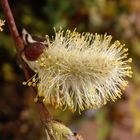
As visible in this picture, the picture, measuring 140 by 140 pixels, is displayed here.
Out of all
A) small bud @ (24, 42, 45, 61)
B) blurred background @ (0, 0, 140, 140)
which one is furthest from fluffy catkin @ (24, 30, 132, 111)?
blurred background @ (0, 0, 140, 140)

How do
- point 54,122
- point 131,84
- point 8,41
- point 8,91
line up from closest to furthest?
point 54,122
point 8,41
point 8,91
point 131,84

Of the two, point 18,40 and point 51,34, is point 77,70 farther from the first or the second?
point 51,34

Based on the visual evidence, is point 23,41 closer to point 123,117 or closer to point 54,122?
point 54,122

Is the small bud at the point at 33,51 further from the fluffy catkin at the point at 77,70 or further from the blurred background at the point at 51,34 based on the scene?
the blurred background at the point at 51,34

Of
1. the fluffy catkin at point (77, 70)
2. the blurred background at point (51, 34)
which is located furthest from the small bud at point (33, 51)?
the blurred background at point (51, 34)

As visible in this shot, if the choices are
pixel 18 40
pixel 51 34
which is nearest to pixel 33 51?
pixel 18 40

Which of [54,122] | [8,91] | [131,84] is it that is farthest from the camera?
[131,84]

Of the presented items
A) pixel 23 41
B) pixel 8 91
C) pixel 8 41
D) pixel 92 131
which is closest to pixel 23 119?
pixel 8 91
